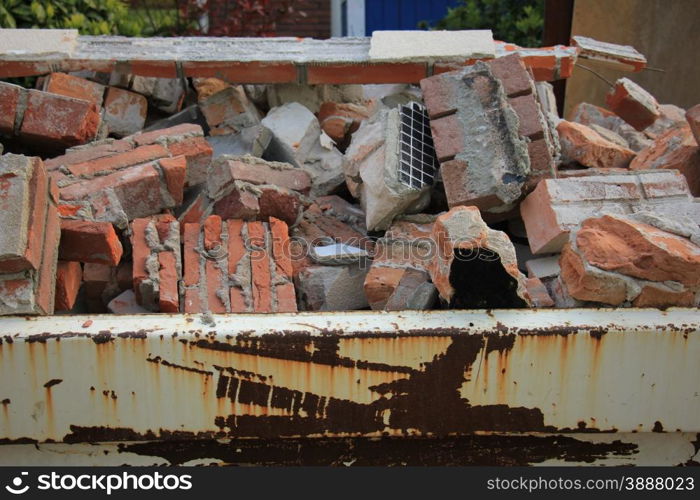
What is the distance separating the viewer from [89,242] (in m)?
2.54

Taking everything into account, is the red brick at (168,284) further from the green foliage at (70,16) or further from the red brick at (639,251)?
the green foliage at (70,16)

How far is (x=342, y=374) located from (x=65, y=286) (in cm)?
93

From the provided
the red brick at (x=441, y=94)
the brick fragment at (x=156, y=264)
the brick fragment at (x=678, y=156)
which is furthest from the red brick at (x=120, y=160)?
the brick fragment at (x=678, y=156)

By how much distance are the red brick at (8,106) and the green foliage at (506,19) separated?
5.45 m

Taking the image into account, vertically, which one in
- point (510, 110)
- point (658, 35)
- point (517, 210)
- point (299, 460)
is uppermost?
point (658, 35)

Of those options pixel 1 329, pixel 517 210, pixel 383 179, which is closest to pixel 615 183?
pixel 517 210

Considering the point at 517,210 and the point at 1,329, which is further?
the point at 517,210

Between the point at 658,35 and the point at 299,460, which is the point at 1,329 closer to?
the point at 299,460

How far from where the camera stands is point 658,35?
696cm

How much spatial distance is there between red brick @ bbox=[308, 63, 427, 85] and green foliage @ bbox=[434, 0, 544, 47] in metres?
4.22

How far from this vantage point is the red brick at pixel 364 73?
3.68m

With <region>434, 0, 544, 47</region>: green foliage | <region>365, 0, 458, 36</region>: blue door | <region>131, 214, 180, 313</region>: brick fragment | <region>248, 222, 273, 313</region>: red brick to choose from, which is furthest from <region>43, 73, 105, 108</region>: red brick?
<region>365, 0, 458, 36</region>: blue door

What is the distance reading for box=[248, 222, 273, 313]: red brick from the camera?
8.45 feet

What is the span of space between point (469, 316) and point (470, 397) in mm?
211
